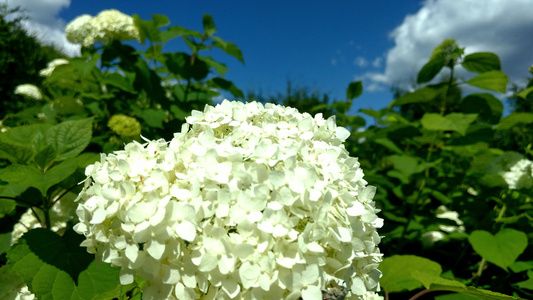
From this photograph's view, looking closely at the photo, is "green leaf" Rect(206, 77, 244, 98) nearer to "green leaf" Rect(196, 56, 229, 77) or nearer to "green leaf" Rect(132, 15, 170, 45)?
"green leaf" Rect(196, 56, 229, 77)

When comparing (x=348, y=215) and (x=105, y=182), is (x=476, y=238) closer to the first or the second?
(x=348, y=215)

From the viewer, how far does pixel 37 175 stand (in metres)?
1.21

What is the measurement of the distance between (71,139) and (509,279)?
2329 millimetres

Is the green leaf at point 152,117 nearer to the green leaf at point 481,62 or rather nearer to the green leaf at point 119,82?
the green leaf at point 119,82

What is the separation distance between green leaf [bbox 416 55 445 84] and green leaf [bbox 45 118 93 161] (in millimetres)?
1948

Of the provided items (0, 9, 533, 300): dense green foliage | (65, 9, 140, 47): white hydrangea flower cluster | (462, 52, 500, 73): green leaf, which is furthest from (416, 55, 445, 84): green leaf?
(65, 9, 140, 47): white hydrangea flower cluster

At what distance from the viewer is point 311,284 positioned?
0.77 m

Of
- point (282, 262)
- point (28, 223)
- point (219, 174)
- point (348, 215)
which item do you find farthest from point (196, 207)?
point (28, 223)

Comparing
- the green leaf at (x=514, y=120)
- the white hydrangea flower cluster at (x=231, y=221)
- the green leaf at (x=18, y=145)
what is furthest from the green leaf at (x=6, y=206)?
the green leaf at (x=514, y=120)

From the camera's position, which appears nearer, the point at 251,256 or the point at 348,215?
the point at 251,256

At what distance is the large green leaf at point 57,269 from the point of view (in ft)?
3.50

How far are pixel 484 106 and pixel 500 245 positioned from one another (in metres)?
0.91

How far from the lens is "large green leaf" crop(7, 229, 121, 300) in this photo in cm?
107

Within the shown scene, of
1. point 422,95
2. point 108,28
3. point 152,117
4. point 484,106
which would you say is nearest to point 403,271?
point 422,95
